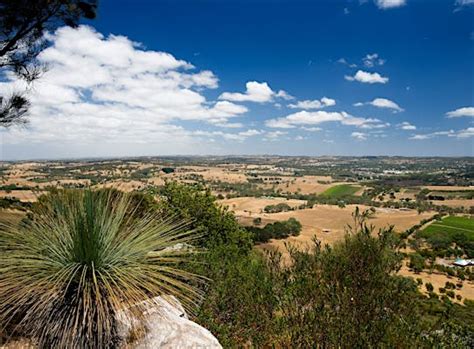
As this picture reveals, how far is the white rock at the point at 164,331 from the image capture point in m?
3.56

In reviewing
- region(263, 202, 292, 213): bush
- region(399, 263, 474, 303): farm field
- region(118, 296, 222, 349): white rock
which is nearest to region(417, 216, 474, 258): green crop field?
region(399, 263, 474, 303): farm field

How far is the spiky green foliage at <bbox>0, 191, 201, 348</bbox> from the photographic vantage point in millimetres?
3336

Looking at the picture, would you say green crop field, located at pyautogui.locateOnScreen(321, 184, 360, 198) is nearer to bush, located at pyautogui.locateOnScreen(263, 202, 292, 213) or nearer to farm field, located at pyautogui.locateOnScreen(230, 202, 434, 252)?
farm field, located at pyautogui.locateOnScreen(230, 202, 434, 252)

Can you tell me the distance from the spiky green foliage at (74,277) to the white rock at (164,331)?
0.12m

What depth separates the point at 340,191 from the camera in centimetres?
10538

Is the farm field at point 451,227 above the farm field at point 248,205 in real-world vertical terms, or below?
below

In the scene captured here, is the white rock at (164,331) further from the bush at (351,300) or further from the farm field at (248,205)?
the farm field at (248,205)

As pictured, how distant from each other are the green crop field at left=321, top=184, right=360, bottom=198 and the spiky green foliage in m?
98.4

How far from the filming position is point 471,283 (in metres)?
37.8

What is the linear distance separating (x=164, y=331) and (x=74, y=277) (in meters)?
1.09

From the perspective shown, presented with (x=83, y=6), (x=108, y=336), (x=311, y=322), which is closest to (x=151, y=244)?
(x=108, y=336)

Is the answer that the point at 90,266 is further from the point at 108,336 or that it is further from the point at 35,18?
the point at 35,18

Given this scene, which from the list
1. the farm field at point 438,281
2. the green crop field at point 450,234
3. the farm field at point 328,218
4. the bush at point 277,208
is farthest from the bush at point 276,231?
the green crop field at point 450,234

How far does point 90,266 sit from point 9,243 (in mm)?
1074
